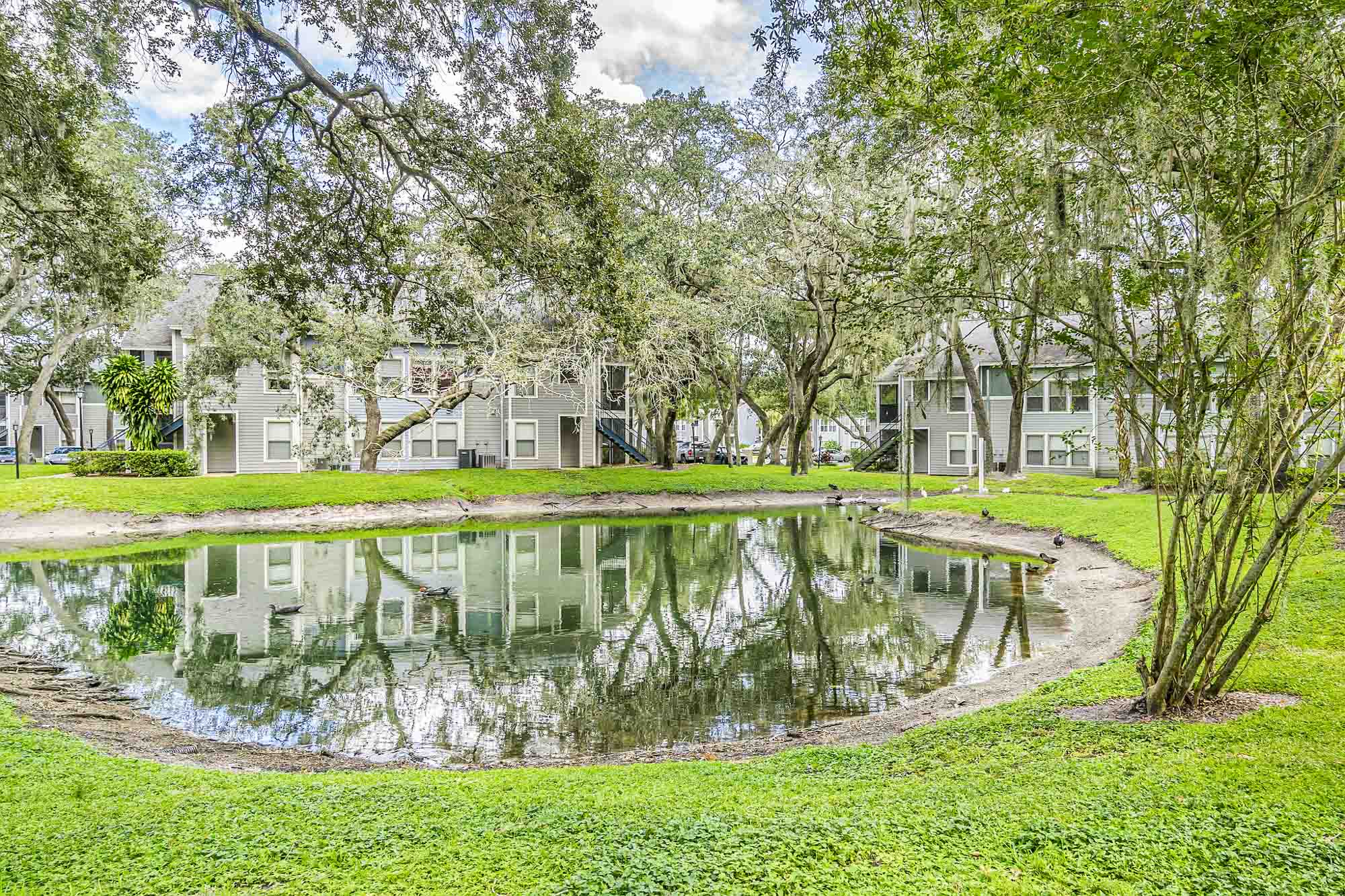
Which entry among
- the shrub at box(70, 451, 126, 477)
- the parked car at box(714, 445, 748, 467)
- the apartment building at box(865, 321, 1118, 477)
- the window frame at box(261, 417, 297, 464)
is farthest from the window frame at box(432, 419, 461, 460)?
the apartment building at box(865, 321, 1118, 477)

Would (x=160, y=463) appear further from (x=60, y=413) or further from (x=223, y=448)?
(x=60, y=413)

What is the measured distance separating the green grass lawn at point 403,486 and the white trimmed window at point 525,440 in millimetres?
3450

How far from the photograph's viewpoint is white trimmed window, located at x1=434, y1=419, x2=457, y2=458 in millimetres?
35500

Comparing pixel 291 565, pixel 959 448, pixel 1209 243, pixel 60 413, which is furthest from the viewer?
pixel 60 413

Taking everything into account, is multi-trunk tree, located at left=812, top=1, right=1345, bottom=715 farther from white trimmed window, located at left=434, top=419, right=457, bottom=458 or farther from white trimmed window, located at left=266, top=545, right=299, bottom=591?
white trimmed window, located at left=434, top=419, right=457, bottom=458

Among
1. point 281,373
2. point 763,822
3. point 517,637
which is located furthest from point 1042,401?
point 763,822

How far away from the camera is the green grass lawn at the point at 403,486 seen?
76.1 ft

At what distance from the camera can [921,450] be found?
1580 inches

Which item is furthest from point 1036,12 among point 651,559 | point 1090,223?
point 651,559

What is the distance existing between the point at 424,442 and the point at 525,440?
4541 mm

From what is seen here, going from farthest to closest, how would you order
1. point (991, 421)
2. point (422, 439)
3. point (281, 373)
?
point (991, 421)
point (422, 439)
point (281, 373)

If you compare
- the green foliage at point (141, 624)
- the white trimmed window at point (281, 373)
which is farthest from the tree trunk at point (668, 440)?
the green foliage at point (141, 624)

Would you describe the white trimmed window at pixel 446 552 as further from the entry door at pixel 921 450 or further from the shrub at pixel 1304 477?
the entry door at pixel 921 450

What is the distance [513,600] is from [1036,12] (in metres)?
11.5
